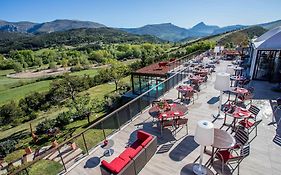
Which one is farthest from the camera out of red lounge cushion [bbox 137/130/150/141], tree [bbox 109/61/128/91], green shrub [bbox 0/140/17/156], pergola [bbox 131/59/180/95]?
tree [bbox 109/61/128/91]

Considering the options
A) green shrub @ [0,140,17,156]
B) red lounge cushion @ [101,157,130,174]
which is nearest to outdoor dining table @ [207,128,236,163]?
red lounge cushion @ [101,157,130,174]

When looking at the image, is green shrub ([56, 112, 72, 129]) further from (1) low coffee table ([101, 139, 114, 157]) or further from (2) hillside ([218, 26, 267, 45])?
(2) hillside ([218, 26, 267, 45])

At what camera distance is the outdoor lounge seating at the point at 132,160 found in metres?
4.69

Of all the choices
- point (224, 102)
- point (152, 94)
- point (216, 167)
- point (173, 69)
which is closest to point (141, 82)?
point (173, 69)

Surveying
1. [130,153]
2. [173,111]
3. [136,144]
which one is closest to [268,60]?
[173,111]

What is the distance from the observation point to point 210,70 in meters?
16.2

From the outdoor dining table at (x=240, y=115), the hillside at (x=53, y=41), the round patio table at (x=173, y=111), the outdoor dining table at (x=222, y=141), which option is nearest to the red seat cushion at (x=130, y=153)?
the outdoor dining table at (x=222, y=141)

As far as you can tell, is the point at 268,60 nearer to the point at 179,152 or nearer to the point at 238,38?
the point at 179,152

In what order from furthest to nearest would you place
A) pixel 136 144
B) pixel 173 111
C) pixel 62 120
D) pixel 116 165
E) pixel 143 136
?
pixel 62 120 → pixel 173 111 → pixel 143 136 → pixel 136 144 → pixel 116 165

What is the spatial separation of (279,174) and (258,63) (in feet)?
34.3

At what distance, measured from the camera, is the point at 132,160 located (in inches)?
197

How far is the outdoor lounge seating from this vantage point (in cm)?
469

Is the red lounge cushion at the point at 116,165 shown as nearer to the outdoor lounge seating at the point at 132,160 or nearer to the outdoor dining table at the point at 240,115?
the outdoor lounge seating at the point at 132,160

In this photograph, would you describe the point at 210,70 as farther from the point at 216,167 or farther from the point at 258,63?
the point at 216,167
